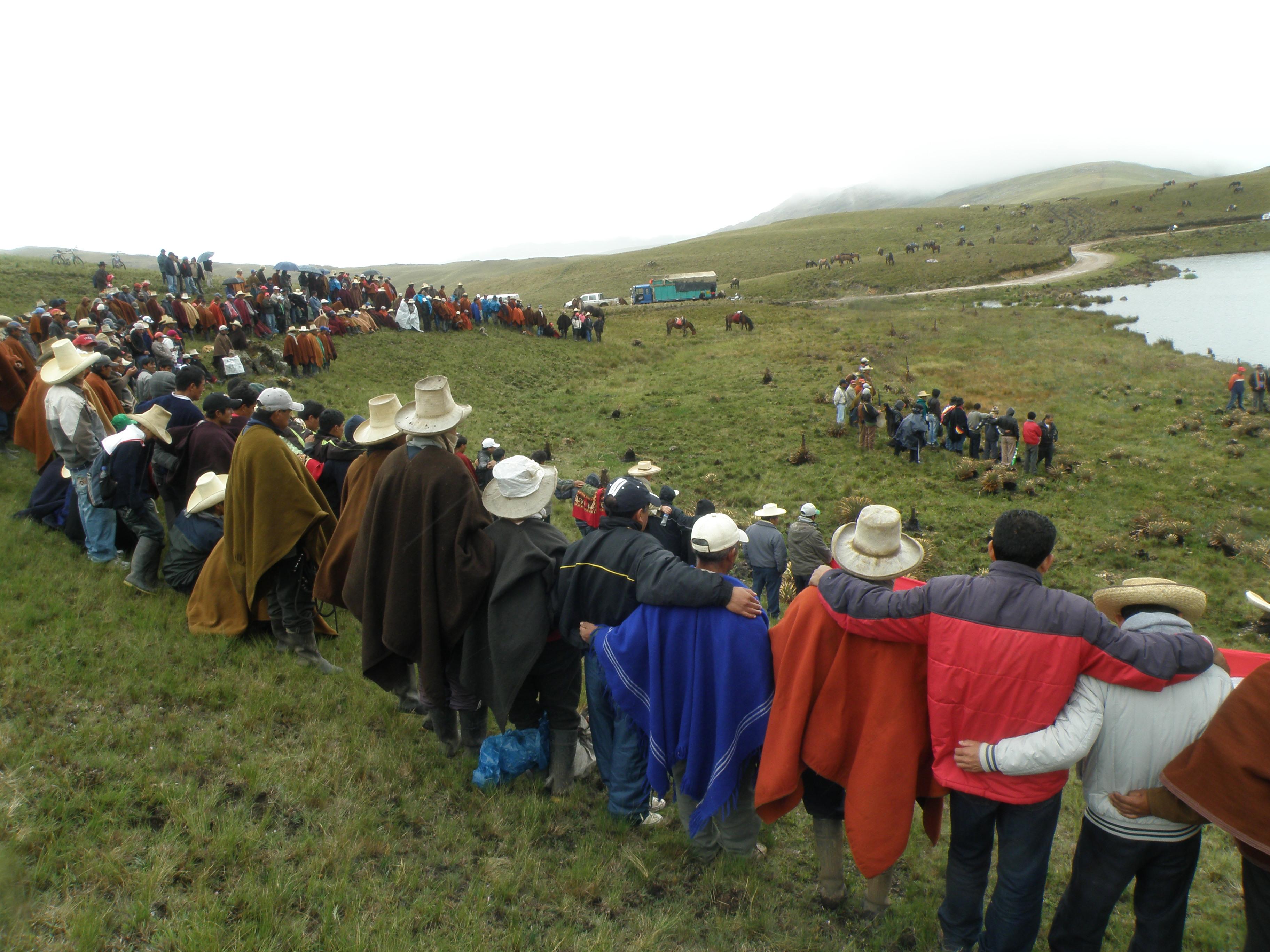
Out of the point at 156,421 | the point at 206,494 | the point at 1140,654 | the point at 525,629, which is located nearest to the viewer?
the point at 1140,654

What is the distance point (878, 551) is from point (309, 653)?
14.5ft

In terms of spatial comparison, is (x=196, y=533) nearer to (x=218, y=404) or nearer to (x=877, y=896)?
(x=218, y=404)

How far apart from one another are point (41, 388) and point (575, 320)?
87.5 ft

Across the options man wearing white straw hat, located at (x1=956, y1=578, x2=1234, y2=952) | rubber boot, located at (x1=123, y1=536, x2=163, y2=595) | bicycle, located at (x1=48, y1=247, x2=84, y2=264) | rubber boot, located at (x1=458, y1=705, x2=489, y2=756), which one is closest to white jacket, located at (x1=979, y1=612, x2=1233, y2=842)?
man wearing white straw hat, located at (x1=956, y1=578, x2=1234, y2=952)

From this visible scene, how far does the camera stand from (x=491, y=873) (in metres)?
3.44

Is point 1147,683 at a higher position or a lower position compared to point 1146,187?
lower

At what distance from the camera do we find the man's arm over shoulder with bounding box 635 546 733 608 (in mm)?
3277

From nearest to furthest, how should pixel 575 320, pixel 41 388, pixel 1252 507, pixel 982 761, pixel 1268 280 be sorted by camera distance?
pixel 982 761, pixel 41 388, pixel 1252 507, pixel 575 320, pixel 1268 280

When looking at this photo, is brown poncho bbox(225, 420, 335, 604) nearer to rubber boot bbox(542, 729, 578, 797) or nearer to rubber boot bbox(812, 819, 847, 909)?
rubber boot bbox(542, 729, 578, 797)

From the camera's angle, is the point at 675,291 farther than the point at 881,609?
Yes

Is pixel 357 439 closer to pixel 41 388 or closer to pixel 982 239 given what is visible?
A: pixel 41 388

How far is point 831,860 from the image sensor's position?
141 inches

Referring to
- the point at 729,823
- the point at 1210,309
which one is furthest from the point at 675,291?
the point at 729,823

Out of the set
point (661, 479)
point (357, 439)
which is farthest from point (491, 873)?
point (661, 479)
